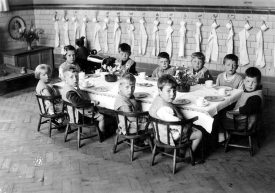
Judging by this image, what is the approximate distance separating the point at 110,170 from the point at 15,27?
674 centimetres

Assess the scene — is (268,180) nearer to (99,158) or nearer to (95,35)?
(99,158)

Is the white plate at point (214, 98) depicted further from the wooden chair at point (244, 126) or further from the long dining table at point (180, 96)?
the wooden chair at point (244, 126)

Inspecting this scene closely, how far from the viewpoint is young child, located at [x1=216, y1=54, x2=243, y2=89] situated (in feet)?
17.8

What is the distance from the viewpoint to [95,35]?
907cm

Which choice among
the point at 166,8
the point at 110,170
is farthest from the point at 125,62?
the point at 110,170

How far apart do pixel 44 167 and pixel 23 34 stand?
5.56 m

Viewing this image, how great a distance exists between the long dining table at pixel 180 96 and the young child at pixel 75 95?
0.49ft

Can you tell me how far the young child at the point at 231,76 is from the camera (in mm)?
5414

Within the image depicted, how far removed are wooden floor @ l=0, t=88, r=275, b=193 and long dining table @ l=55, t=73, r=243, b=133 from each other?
0.60 meters

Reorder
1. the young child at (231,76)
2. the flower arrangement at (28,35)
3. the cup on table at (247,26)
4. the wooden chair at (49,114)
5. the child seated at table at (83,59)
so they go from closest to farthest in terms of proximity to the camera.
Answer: the wooden chair at (49,114) → the young child at (231,76) → the cup on table at (247,26) → the child seated at table at (83,59) → the flower arrangement at (28,35)

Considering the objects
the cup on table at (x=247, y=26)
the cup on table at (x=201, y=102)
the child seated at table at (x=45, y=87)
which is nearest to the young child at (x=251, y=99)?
the cup on table at (x=201, y=102)

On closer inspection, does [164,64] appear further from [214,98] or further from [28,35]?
[28,35]

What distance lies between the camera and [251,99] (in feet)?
14.9

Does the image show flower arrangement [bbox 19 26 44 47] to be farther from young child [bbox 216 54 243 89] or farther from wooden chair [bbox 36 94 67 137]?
young child [bbox 216 54 243 89]
